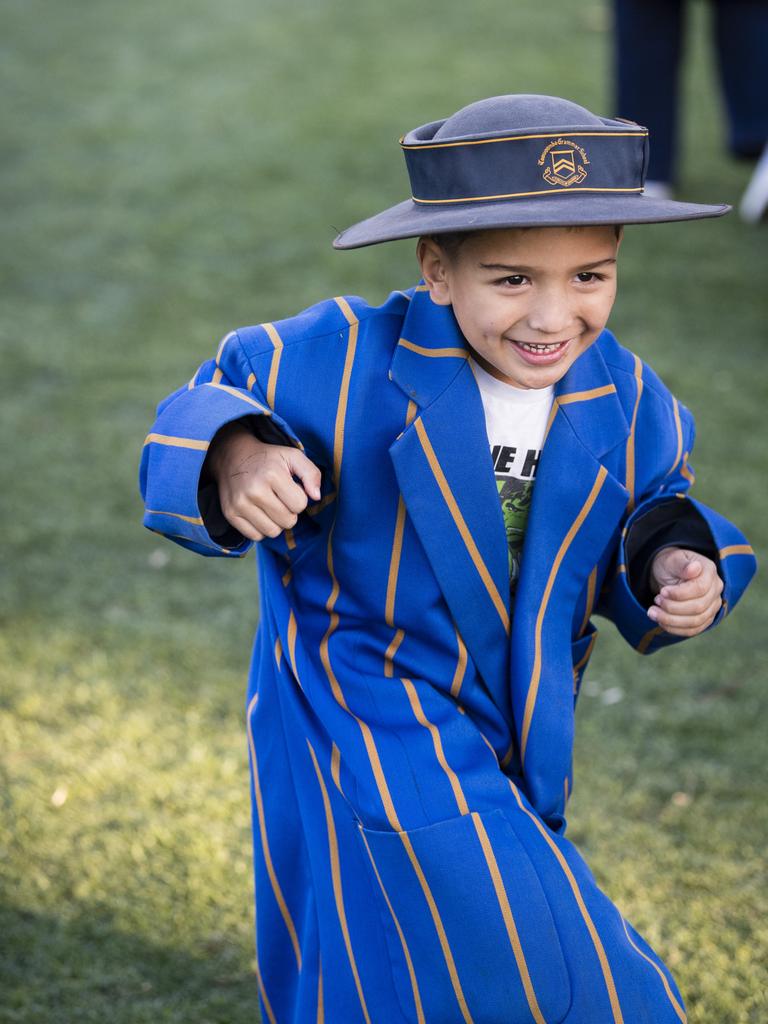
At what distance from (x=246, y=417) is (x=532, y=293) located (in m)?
0.38

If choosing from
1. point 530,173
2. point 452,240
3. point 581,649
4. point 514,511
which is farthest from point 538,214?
point 581,649

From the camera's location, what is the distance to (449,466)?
1.73 metres

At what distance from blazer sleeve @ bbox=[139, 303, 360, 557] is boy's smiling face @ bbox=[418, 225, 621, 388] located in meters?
0.19

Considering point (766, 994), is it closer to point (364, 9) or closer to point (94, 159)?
point (94, 159)

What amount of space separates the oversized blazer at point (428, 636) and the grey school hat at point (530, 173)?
18 cm

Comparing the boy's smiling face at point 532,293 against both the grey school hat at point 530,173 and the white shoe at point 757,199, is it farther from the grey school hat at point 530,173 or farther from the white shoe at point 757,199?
the white shoe at point 757,199

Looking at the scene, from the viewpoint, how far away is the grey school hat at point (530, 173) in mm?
1571

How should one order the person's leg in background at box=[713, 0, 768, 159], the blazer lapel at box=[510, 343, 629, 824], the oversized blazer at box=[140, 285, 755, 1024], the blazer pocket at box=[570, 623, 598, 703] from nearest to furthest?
1. the oversized blazer at box=[140, 285, 755, 1024]
2. the blazer lapel at box=[510, 343, 629, 824]
3. the blazer pocket at box=[570, 623, 598, 703]
4. the person's leg in background at box=[713, 0, 768, 159]

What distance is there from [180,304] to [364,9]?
187 inches

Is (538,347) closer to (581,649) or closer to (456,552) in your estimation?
(456,552)

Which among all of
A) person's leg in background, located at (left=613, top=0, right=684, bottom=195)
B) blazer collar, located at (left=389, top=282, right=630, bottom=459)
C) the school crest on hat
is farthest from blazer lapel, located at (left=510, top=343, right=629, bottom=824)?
person's leg in background, located at (left=613, top=0, right=684, bottom=195)

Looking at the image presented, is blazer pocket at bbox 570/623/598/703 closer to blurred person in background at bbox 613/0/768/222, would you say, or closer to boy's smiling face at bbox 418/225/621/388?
boy's smiling face at bbox 418/225/621/388

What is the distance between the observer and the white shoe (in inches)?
235

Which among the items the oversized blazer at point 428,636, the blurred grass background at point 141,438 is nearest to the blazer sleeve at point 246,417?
the oversized blazer at point 428,636
